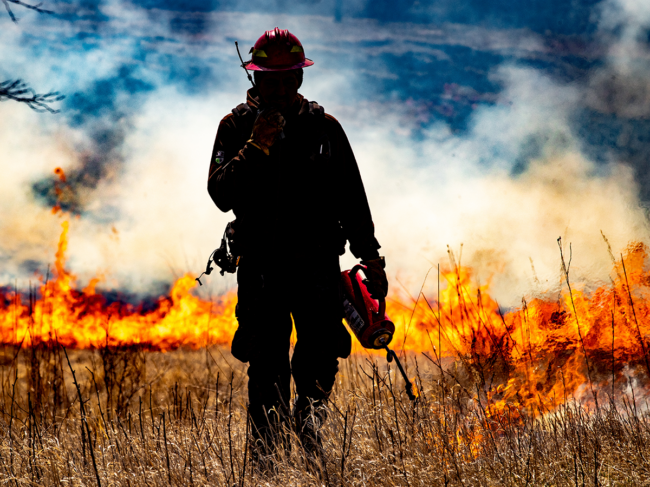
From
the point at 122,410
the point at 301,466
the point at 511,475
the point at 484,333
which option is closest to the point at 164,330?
the point at 122,410

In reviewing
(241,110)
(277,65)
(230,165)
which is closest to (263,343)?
(230,165)

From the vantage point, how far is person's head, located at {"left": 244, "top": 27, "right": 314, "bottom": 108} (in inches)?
139

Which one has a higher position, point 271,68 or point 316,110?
point 271,68

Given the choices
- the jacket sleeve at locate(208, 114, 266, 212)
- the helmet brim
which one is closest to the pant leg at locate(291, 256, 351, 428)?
the jacket sleeve at locate(208, 114, 266, 212)

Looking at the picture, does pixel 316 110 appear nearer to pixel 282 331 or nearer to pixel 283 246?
pixel 283 246

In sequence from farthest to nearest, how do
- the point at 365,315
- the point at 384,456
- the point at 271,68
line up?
the point at 365,315 < the point at 271,68 < the point at 384,456

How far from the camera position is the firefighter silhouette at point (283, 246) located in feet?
11.6

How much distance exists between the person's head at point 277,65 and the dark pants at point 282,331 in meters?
1.06

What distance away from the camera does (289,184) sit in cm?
361

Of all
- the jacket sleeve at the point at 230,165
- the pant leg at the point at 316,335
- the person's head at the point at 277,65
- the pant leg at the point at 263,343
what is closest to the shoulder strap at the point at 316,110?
the person's head at the point at 277,65

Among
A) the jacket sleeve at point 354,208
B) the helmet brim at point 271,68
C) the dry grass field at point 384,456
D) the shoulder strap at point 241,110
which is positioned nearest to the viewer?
the dry grass field at point 384,456

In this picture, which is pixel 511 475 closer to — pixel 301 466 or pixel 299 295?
pixel 301 466

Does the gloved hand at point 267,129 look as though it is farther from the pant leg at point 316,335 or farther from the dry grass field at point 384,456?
the dry grass field at point 384,456

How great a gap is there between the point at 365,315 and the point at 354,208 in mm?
725
